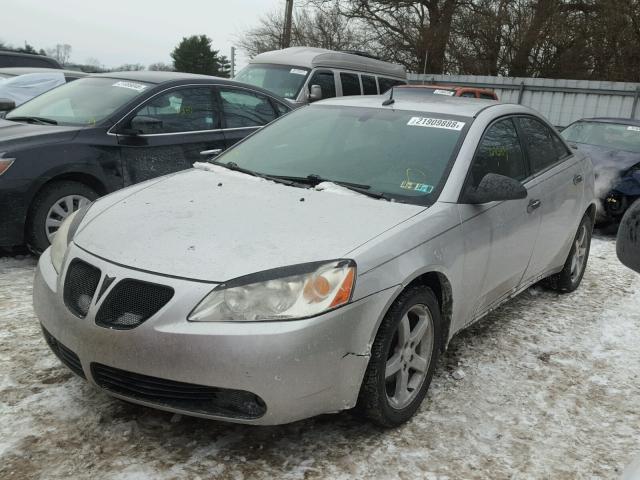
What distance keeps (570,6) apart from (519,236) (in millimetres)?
19700

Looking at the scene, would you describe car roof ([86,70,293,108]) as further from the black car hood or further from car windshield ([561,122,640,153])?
car windshield ([561,122,640,153])

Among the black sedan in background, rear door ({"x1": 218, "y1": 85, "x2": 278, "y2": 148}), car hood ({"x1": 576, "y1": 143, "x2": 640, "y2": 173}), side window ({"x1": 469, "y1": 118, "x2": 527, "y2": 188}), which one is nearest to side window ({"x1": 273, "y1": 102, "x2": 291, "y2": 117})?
rear door ({"x1": 218, "y1": 85, "x2": 278, "y2": 148})

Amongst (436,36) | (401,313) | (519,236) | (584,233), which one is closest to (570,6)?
(436,36)

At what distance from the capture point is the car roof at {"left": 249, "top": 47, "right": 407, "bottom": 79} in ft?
34.7

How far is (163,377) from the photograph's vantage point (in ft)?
7.67

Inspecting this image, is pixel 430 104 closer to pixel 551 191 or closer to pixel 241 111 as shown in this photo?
pixel 551 191

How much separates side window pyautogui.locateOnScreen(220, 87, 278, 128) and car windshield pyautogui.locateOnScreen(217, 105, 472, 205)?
217 cm

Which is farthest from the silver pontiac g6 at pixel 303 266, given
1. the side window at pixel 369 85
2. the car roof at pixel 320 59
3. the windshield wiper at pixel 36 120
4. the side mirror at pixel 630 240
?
the side window at pixel 369 85

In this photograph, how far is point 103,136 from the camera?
16.6ft

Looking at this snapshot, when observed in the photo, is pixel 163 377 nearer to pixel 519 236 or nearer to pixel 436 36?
pixel 519 236

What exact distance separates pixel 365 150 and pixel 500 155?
2.81 ft

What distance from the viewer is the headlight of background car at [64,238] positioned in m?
2.85

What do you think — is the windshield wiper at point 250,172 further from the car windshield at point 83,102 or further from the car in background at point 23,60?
the car in background at point 23,60

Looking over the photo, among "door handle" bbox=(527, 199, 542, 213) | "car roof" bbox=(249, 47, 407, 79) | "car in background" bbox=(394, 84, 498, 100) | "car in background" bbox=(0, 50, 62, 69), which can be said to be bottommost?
"door handle" bbox=(527, 199, 542, 213)
